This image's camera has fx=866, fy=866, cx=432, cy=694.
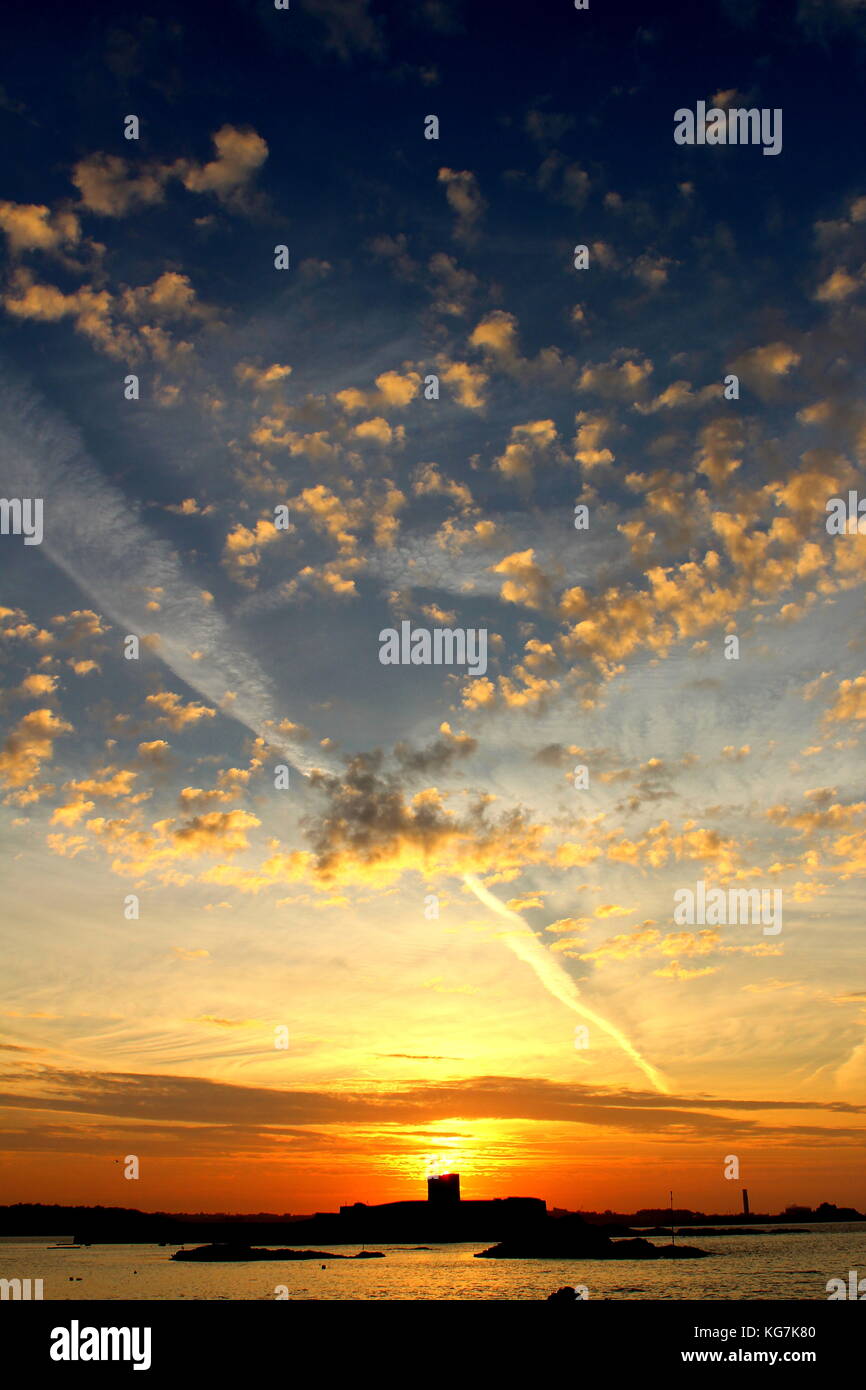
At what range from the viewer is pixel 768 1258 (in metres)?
162

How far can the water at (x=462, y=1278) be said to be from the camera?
9500 centimetres

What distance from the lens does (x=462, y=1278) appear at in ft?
395

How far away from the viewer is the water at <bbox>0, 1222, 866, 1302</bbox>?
95.0m
